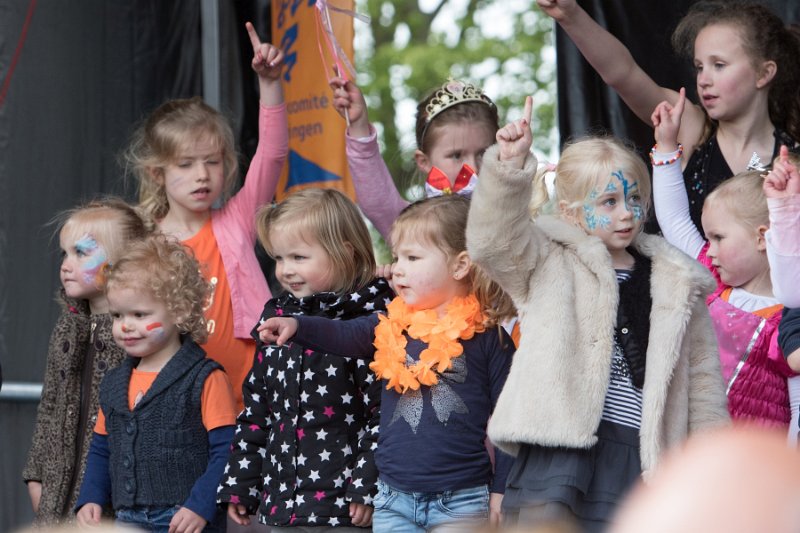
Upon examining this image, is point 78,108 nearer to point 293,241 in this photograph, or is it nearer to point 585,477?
point 293,241

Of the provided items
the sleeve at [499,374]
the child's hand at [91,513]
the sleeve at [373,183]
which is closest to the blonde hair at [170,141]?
the sleeve at [373,183]

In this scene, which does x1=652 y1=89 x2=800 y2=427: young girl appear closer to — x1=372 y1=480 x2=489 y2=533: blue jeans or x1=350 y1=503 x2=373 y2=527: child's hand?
x1=372 y1=480 x2=489 y2=533: blue jeans

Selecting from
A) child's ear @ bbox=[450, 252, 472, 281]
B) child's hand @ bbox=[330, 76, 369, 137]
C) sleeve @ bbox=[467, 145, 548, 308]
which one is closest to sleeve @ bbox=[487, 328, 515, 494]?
child's ear @ bbox=[450, 252, 472, 281]

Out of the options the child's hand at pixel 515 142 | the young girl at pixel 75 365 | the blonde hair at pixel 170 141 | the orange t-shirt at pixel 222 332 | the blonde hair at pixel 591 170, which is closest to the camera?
the child's hand at pixel 515 142

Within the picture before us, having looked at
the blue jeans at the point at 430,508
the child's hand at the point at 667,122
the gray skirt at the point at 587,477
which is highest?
the child's hand at the point at 667,122

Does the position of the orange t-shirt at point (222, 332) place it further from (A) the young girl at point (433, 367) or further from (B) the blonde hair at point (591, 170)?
(B) the blonde hair at point (591, 170)

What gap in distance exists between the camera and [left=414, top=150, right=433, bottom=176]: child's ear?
4504mm

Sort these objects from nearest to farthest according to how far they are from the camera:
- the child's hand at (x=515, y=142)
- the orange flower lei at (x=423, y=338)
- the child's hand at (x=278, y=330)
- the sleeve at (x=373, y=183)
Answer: the child's hand at (x=515, y=142)
the child's hand at (x=278, y=330)
the orange flower lei at (x=423, y=338)
the sleeve at (x=373, y=183)

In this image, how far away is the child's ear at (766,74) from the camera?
417 centimetres

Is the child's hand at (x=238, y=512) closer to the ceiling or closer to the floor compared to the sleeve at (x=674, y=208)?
closer to the floor

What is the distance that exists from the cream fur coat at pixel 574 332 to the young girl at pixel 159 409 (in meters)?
1.24

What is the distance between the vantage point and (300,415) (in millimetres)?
3656

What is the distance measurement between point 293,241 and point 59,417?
126cm

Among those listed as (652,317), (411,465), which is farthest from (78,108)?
(652,317)
